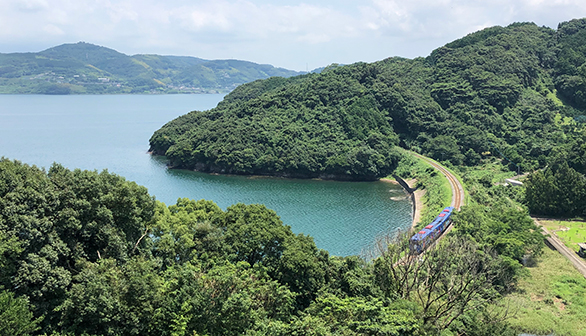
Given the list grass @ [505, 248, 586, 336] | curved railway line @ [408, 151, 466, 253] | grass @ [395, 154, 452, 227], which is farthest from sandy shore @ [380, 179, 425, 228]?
grass @ [505, 248, 586, 336]

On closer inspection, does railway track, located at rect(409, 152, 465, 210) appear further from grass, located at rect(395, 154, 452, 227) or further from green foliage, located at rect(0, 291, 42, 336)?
green foliage, located at rect(0, 291, 42, 336)

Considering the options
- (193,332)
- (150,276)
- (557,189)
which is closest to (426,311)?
(193,332)

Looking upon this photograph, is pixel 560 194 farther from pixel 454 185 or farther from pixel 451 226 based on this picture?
pixel 454 185

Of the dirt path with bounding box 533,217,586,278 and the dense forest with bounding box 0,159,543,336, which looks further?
the dirt path with bounding box 533,217,586,278

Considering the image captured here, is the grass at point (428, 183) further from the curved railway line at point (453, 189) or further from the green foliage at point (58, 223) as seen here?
the green foliage at point (58, 223)

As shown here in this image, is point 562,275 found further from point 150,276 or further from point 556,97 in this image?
point 556,97

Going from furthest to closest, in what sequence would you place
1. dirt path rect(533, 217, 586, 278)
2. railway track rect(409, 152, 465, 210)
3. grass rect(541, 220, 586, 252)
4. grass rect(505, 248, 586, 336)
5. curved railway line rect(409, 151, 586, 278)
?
railway track rect(409, 152, 465, 210) < grass rect(541, 220, 586, 252) < curved railway line rect(409, 151, 586, 278) < dirt path rect(533, 217, 586, 278) < grass rect(505, 248, 586, 336)
